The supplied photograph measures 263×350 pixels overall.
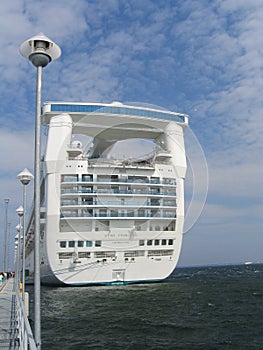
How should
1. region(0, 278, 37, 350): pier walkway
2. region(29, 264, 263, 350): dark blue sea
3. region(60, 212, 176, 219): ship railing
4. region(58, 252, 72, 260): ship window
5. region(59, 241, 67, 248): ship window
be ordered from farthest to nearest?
region(60, 212, 176, 219): ship railing → region(59, 241, 67, 248): ship window → region(58, 252, 72, 260): ship window → region(29, 264, 263, 350): dark blue sea → region(0, 278, 37, 350): pier walkway

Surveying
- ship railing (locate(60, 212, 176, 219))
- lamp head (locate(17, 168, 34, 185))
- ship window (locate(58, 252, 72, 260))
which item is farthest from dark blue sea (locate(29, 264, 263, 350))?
ship railing (locate(60, 212, 176, 219))

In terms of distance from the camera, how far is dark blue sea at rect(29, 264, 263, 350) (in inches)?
603

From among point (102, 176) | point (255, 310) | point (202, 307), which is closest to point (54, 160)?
point (102, 176)

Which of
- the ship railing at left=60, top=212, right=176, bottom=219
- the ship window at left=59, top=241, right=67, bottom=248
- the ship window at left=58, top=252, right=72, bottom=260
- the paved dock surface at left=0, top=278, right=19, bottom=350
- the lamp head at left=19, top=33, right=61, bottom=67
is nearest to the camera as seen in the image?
the lamp head at left=19, top=33, right=61, bottom=67

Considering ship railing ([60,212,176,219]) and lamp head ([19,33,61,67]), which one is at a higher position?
lamp head ([19,33,61,67])

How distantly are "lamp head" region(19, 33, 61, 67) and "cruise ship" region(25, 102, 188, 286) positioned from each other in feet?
90.4

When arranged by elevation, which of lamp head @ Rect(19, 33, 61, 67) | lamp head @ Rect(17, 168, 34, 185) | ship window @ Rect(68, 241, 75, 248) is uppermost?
lamp head @ Rect(19, 33, 61, 67)

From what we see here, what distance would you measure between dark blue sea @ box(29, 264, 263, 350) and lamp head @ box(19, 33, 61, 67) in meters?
11.0

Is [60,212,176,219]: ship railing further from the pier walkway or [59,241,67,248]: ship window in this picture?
the pier walkway

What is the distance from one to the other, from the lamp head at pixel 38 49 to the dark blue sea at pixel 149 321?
36.0 feet

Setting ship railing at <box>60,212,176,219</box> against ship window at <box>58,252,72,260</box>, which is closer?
ship window at <box>58,252,72,260</box>

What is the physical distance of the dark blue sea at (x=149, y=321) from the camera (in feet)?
50.2

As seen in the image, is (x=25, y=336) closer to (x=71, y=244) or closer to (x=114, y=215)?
(x=71, y=244)

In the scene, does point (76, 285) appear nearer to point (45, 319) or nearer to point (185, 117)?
point (45, 319)
